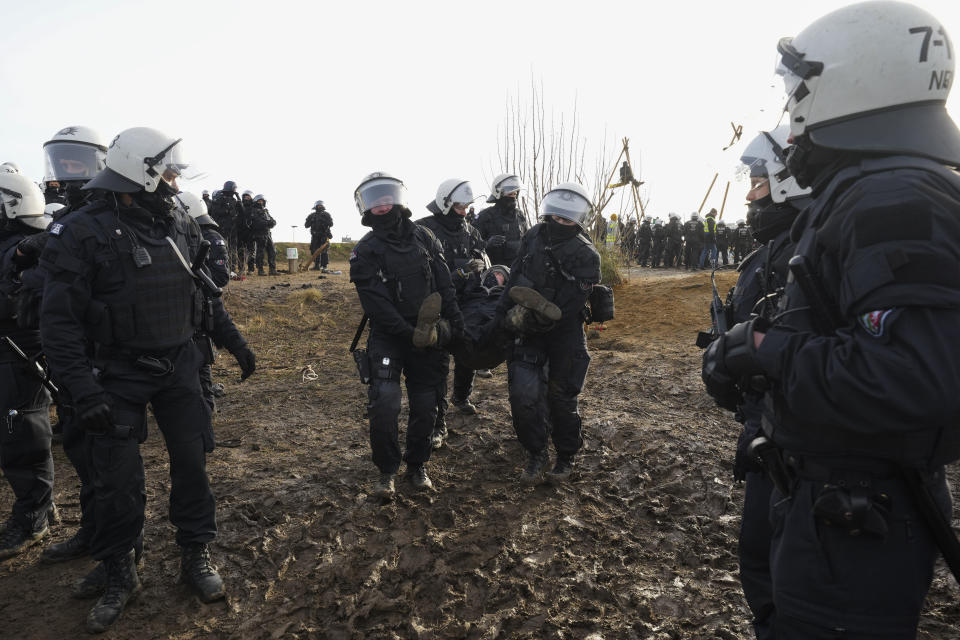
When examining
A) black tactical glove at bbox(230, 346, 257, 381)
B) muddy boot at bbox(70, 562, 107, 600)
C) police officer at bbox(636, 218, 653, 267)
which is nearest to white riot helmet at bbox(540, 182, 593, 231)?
black tactical glove at bbox(230, 346, 257, 381)

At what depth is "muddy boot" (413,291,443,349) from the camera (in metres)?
3.99

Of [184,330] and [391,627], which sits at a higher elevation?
[184,330]

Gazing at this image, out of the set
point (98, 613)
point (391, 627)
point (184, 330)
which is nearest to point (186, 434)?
point (184, 330)

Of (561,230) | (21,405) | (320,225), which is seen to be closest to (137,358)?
(21,405)

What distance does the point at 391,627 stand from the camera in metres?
2.75

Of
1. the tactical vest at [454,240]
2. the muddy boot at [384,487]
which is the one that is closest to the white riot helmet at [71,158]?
the muddy boot at [384,487]

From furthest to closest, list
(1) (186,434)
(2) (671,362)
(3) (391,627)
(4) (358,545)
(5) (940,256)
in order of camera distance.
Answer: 1. (2) (671,362)
2. (4) (358,545)
3. (1) (186,434)
4. (3) (391,627)
5. (5) (940,256)

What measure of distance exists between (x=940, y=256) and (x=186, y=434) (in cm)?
310

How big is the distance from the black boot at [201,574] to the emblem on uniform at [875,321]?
298 cm

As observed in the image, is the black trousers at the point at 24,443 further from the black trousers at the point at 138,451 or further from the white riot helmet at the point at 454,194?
the white riot helmet at the point at 454,194

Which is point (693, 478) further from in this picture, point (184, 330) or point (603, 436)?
point (184, 330)

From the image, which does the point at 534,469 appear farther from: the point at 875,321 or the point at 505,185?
the point at 505,185

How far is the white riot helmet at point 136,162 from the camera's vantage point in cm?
294

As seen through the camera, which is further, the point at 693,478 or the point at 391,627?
the point at 693,478
